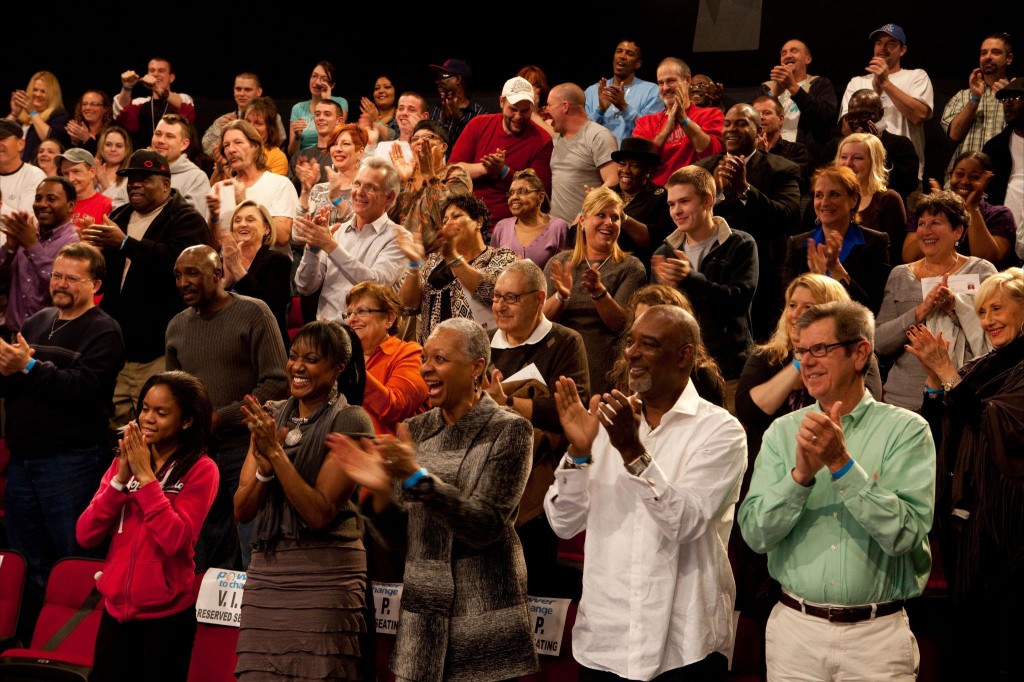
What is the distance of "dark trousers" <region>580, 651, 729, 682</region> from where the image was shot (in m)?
3.05

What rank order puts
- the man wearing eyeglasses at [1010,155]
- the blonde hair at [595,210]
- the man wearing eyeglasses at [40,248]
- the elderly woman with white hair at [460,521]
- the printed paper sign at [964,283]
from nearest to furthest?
the elderly woman with white hair at [460,521], the printed paper sign at [964,283], the blonde hair at [595,210], the man wearing eyeglasses at [40,248], the man wearing eyeglasses at [1010,155]

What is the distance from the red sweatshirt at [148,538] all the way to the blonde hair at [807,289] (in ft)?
6.64

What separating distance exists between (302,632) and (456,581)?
0.51 metres

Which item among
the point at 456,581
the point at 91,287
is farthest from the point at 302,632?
the point at 91,287

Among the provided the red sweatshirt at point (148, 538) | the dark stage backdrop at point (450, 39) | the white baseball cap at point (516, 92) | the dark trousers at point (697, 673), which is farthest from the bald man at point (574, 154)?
the dark trousers at point (697, 673)

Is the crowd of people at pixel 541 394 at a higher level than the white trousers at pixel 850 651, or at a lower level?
higher

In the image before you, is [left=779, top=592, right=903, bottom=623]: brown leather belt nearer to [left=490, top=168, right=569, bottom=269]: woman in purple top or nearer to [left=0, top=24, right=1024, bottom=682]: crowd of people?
[left=0, top=24, right=1024, bottom=682]: crowd of people

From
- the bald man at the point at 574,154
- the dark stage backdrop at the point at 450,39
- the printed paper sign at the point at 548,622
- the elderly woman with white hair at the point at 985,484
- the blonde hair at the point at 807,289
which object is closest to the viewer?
the elderly woman with white hair at the point at 985,484

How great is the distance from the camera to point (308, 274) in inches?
222

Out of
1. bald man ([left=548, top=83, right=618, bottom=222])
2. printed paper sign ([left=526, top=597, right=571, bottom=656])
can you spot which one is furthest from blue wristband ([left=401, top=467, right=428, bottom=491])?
bald man ([left=548, top=83, right=618, bottom=222])

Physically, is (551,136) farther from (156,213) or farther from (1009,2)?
(1009,2)

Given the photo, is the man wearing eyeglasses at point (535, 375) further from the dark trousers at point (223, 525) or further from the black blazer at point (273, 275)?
the black blazer at point (273, 275)

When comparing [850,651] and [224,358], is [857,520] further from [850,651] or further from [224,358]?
[224,358]

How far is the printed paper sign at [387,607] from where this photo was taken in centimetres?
400
